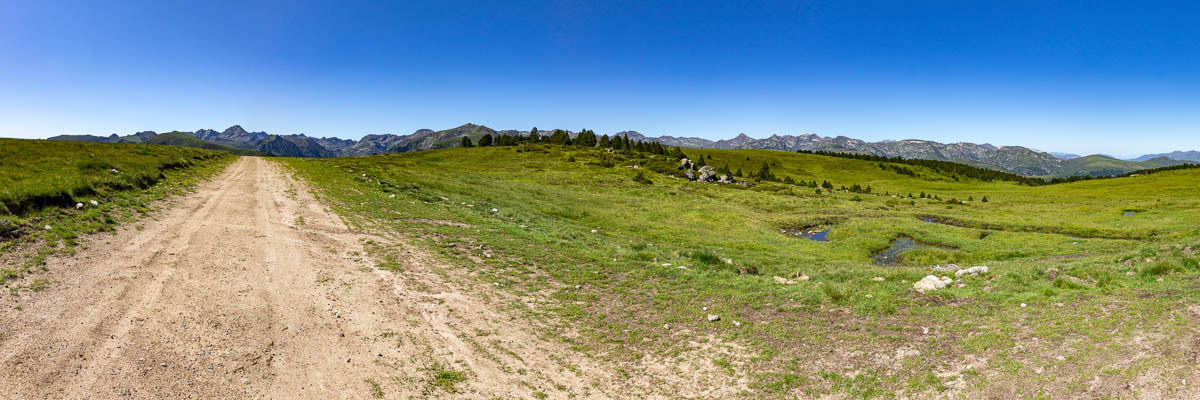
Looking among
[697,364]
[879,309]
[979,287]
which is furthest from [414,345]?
[979,287]

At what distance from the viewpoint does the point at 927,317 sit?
10961 millimetres

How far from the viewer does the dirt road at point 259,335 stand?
25.4 feet

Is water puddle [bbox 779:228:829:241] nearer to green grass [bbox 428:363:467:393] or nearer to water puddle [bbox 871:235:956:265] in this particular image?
water puddle [bbox 871:235:956:265]

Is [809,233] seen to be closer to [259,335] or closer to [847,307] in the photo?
[847,307]

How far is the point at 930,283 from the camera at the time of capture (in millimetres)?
13336

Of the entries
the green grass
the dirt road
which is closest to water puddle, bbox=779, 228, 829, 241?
the dirt road

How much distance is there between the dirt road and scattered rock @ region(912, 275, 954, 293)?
1046 centimetres

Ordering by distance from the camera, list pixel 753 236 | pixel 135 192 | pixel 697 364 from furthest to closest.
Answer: pixel 753 236
pixel 135 192
pixel 697 364

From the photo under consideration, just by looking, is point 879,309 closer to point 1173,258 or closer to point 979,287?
point 979,287

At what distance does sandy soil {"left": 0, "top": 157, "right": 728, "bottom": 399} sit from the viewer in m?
7.75

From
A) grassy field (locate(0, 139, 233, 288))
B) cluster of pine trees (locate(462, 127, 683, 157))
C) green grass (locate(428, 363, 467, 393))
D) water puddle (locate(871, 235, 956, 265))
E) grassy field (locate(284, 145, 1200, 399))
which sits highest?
cluster of pine trees (locate(462, 127, 683, 157))

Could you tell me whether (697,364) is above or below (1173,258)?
below

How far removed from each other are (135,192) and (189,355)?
2309 centimetres

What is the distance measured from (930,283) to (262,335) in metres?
17.7
